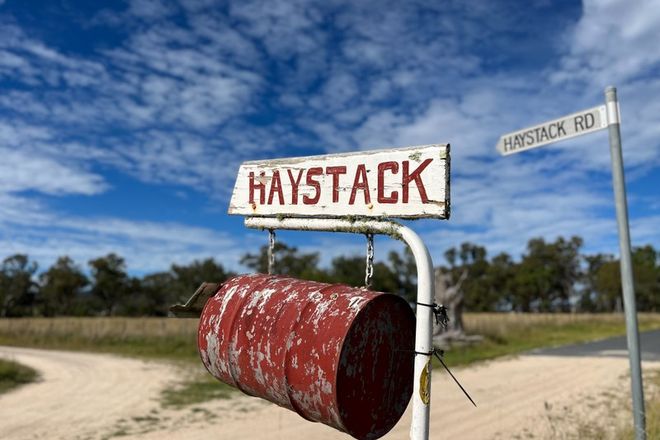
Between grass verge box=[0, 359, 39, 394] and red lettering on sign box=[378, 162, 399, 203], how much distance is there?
421 inches

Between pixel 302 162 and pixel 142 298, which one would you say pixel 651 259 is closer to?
pixel 142 298

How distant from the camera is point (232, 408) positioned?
27.2 ft

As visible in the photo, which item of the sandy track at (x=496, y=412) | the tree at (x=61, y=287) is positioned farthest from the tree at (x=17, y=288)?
the sandy track at (x=496, y=412)

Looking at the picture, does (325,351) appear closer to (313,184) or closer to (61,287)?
(313,184)

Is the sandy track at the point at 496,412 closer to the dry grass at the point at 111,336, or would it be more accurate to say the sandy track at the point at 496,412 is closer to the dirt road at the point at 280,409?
the dirt road at the point at 280,409

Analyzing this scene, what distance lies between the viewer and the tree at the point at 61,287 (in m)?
58.6

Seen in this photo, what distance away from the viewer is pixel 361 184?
2.10 m

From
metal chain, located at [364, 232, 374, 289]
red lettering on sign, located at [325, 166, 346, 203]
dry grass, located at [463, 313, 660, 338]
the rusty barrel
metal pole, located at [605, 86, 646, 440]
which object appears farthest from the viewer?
dry grass, located at [463, 313, 660, 338]

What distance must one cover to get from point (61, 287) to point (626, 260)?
210 feet

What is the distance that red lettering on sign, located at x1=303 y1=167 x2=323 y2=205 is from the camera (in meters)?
2.21

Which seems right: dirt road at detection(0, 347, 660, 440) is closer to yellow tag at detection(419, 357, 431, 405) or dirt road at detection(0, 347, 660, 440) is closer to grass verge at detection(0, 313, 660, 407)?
grass verge at detection(0, 313, 660, 407)

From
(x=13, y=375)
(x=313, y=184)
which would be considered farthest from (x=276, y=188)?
(x=13, y=375)

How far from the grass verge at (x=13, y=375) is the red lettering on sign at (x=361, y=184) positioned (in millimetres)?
10568

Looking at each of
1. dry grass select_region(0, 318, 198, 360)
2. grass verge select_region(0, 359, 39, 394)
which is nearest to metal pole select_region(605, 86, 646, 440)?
grass verge select_region(0, 359, 39, 394)
